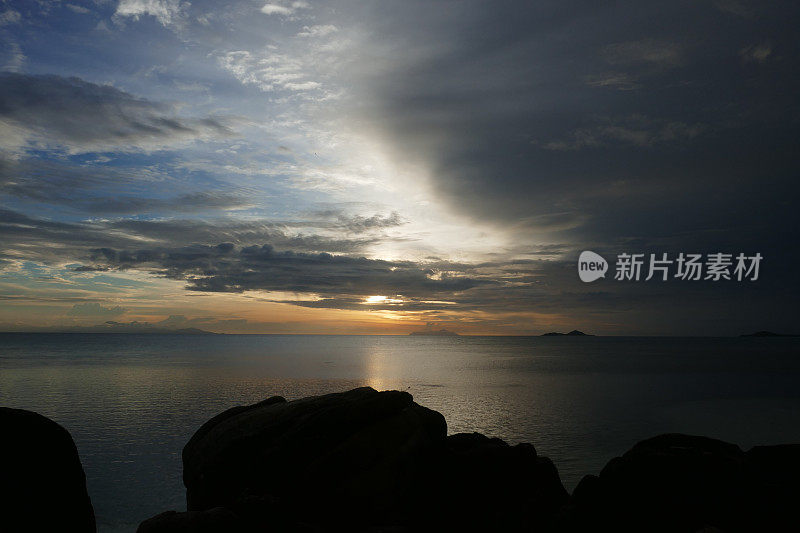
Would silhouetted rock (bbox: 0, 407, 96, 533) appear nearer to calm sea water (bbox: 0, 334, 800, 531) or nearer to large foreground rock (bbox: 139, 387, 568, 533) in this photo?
large foreground rock (bbox: 139, 387, 568, 533)

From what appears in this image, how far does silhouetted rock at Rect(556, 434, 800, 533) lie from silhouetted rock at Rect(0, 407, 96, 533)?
12.4 m

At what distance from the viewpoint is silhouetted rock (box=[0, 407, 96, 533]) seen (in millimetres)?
9945

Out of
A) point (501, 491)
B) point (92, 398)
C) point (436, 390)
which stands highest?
point (501, 491)

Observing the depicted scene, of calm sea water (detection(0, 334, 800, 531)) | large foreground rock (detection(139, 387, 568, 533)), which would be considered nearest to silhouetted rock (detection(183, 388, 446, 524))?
large foreground rock (detection(139, 387, 568, 533))

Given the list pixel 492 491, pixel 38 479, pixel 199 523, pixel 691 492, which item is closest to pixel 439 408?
pixel 492 491

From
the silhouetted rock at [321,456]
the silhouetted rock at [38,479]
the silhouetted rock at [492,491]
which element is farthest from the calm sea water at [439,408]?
the silhouetted rock at [38,479]

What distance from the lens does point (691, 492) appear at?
481 inches

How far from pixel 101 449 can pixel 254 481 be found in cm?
2107

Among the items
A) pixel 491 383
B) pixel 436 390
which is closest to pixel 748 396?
pixel 491 383

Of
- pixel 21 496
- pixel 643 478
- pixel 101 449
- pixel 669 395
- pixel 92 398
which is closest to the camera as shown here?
pixel 21 496

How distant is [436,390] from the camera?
6216cm

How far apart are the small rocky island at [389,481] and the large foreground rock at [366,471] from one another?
0.12 ft

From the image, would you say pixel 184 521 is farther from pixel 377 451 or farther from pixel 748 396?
pixel 748 396

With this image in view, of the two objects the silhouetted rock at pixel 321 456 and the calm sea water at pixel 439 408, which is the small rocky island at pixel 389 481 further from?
the calm sea water at pixel 439 408
